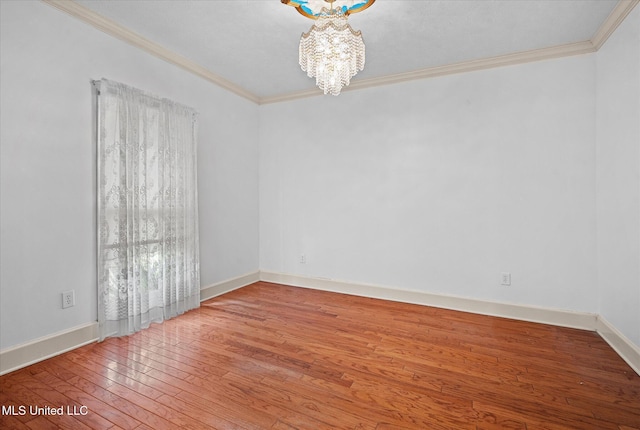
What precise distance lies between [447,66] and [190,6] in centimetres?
259

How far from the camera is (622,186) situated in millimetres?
2354

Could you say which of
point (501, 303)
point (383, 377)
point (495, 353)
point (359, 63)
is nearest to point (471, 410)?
point (383, 377)

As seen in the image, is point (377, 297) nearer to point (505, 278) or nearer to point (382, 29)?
point (505, 278)

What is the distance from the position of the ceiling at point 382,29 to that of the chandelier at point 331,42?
186 millimetres

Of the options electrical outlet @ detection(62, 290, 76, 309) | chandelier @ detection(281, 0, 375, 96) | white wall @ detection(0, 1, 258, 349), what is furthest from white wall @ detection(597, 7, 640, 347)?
electrical outlet @ detection(62, 290, 76, 309)

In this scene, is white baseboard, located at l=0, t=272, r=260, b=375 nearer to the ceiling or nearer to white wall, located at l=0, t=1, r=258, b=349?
white wall, located at l=0, t=1, r=258, b=349

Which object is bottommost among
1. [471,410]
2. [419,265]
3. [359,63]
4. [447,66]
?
[471,410]

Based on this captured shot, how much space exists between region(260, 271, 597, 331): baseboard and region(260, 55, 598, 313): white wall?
2.8 inches

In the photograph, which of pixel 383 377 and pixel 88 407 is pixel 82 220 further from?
pixel 383 377

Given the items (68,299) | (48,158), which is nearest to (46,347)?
(68,299)

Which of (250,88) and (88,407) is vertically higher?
(250,88)

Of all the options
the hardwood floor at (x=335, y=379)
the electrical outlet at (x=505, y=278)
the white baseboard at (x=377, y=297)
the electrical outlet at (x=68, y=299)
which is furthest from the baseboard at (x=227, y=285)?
the electrical outlet at (x=505, y=278)

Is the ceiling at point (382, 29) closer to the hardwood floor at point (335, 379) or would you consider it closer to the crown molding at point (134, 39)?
the crown molding at point (134, 39)

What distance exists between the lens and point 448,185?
3379 mm
